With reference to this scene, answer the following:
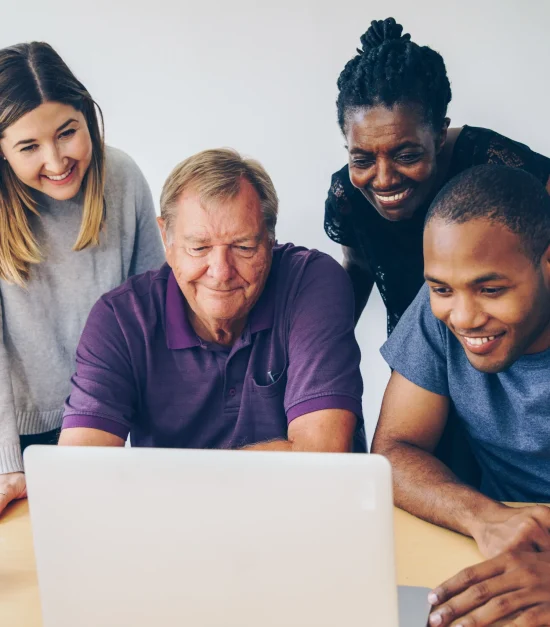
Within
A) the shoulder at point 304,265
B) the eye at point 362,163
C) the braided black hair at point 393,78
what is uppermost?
the braided black hair at point 393,78

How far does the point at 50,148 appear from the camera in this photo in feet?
5.89

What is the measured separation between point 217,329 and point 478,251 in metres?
0.62

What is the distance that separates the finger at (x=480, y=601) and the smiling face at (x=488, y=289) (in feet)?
1.47

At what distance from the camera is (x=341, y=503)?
0.90 meters

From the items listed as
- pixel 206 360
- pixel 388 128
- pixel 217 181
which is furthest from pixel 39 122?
pixel 388 128

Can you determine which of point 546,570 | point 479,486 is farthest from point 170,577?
point 479,486

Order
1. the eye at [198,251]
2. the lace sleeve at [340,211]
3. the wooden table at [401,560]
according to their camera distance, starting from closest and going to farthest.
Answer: the wooden table at [401,560], the eye at [198,251], the lace sleeve at [340,211]

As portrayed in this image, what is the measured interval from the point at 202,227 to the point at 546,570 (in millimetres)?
918

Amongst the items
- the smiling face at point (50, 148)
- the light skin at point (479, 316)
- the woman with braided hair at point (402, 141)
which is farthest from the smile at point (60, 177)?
the light skin at point (479, 316)

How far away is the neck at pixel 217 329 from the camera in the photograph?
181 cm

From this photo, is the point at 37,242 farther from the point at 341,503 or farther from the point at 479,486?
the point at 341,503

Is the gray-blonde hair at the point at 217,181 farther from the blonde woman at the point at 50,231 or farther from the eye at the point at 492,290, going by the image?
the eye at the point at 492,290

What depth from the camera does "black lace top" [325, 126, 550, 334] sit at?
1837 millimetres

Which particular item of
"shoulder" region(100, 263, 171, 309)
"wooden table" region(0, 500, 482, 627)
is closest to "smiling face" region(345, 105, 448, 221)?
"shoulder" region(100, 263, 171, 309)
